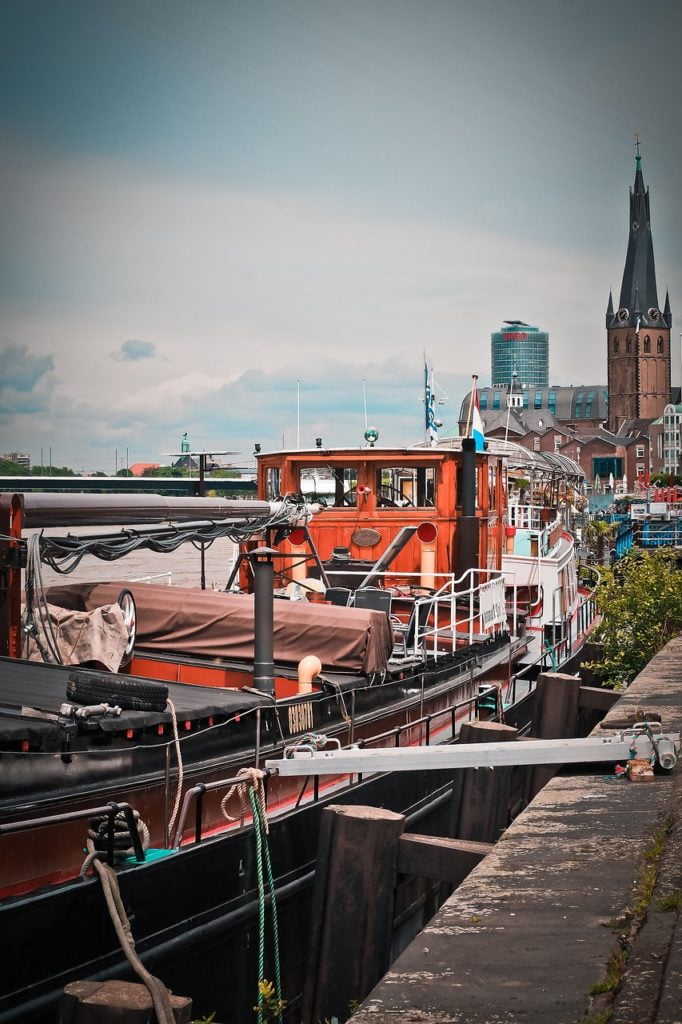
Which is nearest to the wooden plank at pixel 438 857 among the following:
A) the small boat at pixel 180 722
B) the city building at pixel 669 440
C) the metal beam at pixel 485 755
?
the metal beam at pixel 485 755

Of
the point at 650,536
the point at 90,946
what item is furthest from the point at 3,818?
the point at 650,536

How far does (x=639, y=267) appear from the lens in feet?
595

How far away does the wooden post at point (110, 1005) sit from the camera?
5.23 meters

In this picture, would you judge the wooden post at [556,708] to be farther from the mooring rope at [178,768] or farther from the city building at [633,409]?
the city building at [633,409]

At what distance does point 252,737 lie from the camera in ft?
30.8

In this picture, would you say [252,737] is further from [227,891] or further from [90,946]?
[90,946]

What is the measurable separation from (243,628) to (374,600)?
320cm

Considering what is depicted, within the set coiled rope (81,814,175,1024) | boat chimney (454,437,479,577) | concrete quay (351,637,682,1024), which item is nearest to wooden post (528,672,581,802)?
concrete quay (351,637,682,1024)

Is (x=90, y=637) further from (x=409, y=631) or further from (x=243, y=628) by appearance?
(x=409, y=631)

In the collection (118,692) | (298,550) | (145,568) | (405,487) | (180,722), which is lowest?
(145,568)

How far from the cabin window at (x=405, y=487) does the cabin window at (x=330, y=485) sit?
0.42 m

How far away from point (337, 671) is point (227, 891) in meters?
3.81

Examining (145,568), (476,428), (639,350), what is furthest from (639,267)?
(476,428)

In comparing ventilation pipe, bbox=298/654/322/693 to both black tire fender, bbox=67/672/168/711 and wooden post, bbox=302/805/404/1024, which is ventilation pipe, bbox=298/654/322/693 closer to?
black tire fender, bbox=67/672/168/711
